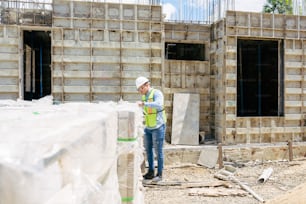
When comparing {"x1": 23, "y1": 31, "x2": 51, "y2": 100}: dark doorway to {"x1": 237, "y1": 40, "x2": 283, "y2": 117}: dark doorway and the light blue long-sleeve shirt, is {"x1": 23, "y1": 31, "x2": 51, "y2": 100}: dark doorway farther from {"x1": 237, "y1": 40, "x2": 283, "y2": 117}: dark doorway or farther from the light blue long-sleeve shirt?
the light blue long-sleeve shirt

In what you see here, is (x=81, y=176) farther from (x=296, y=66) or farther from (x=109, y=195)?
(x=296, y=66)

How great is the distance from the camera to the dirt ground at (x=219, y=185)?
5707mm

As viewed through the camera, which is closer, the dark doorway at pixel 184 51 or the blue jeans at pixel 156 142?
the blue jeans at pixel 156 142

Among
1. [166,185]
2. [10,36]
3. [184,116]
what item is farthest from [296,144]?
[10,36]

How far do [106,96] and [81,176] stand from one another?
8018mm

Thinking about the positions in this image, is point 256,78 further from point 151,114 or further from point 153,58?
point 151,114

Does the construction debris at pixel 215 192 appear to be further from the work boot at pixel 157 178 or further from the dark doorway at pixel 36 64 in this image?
the dark doorway at pixel 36 64

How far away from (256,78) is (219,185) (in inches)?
288

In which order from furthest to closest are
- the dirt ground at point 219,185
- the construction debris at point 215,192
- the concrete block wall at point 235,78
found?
the concrete block wall at point 235,78 < the construction debris at point 215,192 < the dirt ground at point 219,185

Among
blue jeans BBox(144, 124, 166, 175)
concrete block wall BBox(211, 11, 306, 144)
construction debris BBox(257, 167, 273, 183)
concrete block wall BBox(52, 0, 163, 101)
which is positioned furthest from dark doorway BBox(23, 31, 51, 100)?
construction debris BBox(257, 167, 273, 183)

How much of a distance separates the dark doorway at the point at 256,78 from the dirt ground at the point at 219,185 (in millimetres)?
4265

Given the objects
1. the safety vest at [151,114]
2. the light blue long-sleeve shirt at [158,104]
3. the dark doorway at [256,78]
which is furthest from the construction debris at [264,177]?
the dark doorway at [256,78]

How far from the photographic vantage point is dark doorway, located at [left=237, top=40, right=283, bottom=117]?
39.4 ft

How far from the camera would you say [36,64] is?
14.4 meters
